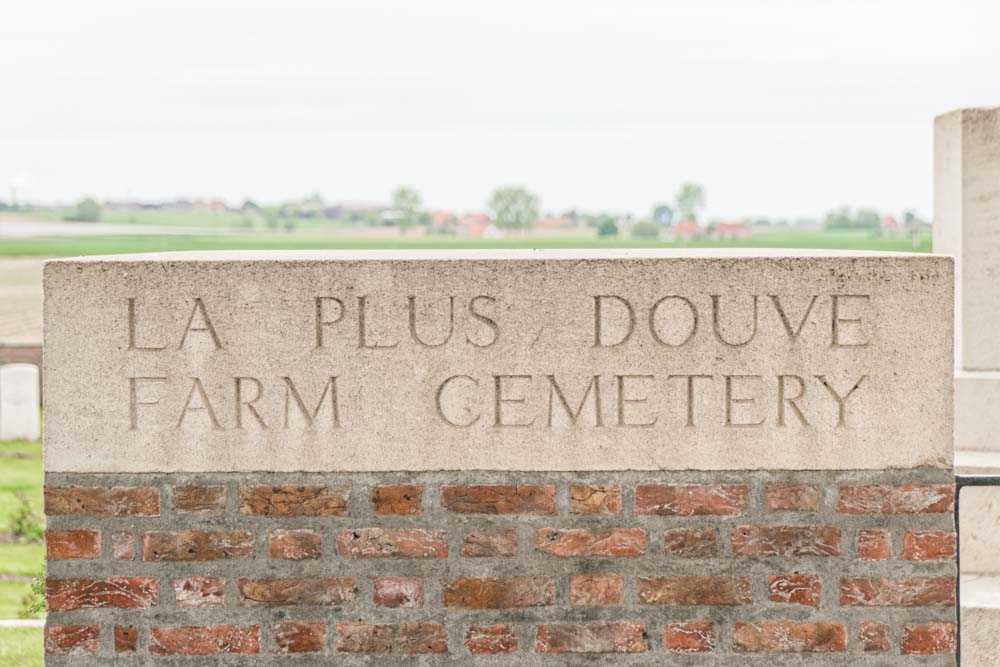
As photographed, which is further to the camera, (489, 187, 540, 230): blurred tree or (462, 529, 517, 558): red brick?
(489, 187, 540, 230): blurred tree

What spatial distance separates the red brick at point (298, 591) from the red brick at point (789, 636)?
970 millimetres

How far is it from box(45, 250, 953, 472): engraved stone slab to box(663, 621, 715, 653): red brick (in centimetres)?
40

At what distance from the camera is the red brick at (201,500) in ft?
9.80

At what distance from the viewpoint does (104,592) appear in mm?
2994

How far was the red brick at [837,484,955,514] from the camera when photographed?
9.79 feet

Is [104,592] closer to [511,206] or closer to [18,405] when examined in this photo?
[18,405]

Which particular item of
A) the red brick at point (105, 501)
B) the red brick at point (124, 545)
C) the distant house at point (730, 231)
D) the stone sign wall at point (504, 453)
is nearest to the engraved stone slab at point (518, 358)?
the stone sign wall at point (504, 453)

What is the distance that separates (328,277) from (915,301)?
1.43 m

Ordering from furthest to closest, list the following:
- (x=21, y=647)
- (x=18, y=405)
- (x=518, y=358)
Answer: (x=18, y=405) < (x=21, y=647) < (x=518, y=358)

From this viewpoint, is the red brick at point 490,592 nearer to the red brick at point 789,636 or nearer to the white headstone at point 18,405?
the red brick at point 789,636

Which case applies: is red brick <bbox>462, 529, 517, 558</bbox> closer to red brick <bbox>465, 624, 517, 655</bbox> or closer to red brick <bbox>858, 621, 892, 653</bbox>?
red brick <bbox>465, 624, 517, 655</bbox>

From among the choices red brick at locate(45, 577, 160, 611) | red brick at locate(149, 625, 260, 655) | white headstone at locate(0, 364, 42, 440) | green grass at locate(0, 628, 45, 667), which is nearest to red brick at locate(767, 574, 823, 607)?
red brick at locate(149, 625, 260, 655)

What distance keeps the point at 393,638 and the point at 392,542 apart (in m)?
0.24

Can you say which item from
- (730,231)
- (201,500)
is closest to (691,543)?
(201,500)
